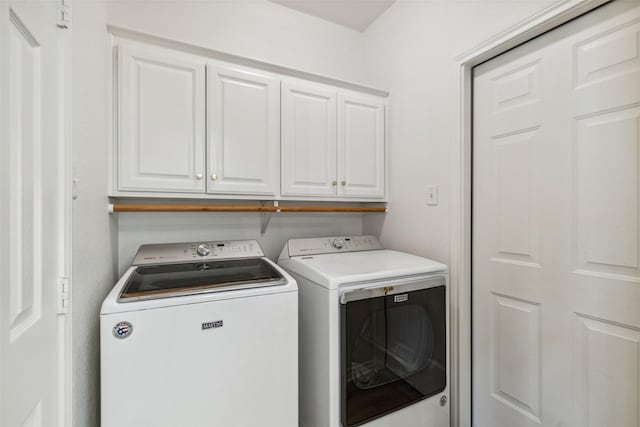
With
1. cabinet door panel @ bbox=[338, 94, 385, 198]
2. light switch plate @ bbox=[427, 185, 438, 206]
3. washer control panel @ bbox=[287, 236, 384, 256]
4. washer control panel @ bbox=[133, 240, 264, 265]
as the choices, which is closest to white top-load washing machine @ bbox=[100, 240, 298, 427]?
washer control panel @ bbox=[133, 240, 264, 265]

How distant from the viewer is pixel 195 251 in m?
1.64

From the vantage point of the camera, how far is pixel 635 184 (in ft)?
3.47

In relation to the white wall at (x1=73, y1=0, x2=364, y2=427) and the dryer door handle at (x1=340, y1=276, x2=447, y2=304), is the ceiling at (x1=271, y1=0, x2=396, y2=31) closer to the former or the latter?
the white wall at (x1=73, y1=0, x2=364, y2=427)

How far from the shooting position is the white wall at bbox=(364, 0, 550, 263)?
5.07 ft

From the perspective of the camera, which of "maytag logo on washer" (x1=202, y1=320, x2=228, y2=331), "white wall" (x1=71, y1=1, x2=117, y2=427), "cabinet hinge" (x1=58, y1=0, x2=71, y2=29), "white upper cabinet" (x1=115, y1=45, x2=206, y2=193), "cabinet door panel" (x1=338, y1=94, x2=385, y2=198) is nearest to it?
"cabinet hinge" (x1=58, y1=0, x2=71, y2=29)

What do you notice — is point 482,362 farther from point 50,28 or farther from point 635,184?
point 50,28

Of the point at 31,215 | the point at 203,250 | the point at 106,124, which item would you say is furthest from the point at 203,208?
the point at 31,215

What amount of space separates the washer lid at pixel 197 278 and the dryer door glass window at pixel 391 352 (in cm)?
43

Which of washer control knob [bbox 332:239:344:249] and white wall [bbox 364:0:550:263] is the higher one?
white wall [bbox 364:0:550:263]

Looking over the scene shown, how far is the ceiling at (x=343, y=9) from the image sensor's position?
80.9 inches

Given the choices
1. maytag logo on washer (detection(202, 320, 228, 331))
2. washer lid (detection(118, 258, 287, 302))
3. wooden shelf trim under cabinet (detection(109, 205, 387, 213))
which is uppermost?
wooden shelf trim under cabinet (detection(109, 205, 387, 213))

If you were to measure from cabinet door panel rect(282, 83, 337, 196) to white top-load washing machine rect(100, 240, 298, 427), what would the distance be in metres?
0.62

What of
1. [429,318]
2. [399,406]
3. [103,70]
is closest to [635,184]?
[429,318]

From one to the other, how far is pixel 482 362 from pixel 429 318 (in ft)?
1.30
